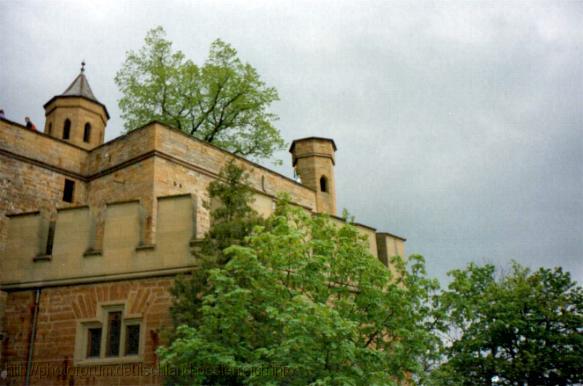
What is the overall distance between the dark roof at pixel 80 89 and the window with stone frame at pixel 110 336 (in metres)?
18.0

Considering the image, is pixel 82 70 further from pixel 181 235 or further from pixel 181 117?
pixel 181 235

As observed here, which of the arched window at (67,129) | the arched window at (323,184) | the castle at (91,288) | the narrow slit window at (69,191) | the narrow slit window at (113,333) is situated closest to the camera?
the castle at (91,288)

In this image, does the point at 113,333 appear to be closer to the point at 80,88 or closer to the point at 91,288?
the point at 91,288

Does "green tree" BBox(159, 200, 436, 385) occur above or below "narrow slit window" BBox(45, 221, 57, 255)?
below

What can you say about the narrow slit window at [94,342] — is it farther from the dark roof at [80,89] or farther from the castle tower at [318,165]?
the dark roof at [80,89]

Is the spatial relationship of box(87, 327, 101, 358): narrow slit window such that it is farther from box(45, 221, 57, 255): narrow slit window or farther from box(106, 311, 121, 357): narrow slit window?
box(45, 221, 57, 255): narrow slit window

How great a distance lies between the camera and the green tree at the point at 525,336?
1448 centimetres

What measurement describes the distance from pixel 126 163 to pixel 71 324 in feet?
30.3

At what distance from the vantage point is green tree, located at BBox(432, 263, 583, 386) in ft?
47.5

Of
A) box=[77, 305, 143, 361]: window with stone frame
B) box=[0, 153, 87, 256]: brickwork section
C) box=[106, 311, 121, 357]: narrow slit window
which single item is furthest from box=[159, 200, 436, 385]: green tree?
box=[0, 153, 87, 256]: brickwork section

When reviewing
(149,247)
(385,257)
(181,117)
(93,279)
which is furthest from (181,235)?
(181,117)

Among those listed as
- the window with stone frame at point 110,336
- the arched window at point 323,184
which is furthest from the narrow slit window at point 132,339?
the arched window at point 323,184

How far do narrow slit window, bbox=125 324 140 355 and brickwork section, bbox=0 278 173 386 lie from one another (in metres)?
0.19

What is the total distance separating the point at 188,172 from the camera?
725 inches
